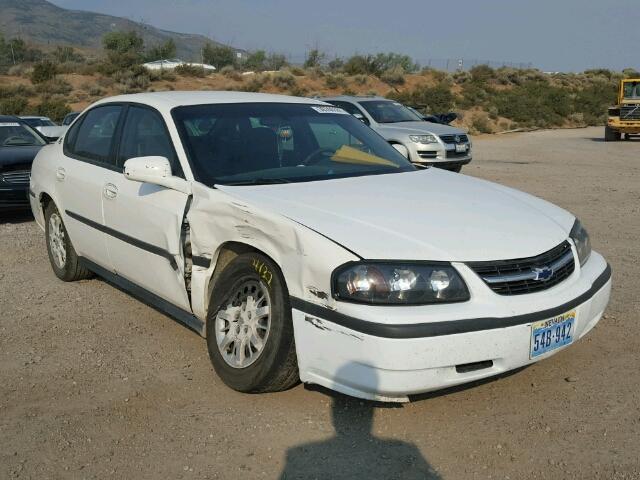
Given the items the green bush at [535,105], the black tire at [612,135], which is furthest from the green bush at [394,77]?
the black tire at [612,135]

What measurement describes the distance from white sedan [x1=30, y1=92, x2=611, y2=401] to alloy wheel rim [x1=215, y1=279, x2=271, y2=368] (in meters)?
0.01

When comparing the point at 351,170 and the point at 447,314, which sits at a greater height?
the point at 351,170

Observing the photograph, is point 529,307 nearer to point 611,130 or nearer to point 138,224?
point 138,224

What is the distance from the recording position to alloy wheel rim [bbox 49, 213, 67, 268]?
19.4 feet

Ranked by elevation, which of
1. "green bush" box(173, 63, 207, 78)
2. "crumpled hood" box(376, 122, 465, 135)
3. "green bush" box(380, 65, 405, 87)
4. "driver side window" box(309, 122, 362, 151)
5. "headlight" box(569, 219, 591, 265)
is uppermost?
"green bush" box(173, 63, 207, 78)

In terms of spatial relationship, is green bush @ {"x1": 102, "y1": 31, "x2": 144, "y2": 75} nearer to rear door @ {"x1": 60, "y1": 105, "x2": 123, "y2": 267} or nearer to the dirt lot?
rear door @ {"x1": 60, "y1": 105, "x2": 123, "y2": 267}

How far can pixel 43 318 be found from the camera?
17.3ft

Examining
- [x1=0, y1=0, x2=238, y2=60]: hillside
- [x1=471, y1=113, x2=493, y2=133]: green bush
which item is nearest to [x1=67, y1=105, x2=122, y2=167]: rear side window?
[x1=471, y1=113, x2=493, y2=133]: green bush

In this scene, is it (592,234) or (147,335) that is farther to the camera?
(592,234)

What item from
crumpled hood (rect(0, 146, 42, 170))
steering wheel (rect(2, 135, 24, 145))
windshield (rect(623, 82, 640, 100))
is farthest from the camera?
windshield (rect(623, 82, 640, 100))

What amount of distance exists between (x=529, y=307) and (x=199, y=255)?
5.95 feet

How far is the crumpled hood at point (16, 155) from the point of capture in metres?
9.08

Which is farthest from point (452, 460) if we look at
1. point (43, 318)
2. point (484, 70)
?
point (484, 70)

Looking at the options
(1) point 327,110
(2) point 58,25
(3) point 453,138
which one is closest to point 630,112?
(3) point 453,138
